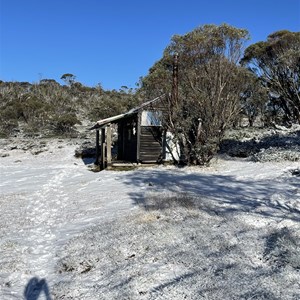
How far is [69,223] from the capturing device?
24.1 feet

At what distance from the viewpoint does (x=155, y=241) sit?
18.5ft

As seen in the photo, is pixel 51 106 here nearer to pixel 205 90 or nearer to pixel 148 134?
pixel 148 134

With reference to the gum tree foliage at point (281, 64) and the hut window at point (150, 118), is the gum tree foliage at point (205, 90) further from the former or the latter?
the gum tree foliage at point (281, 64)

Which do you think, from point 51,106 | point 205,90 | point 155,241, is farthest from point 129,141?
point 51,106

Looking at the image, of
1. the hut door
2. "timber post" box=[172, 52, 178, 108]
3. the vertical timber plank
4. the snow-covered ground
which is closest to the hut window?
the vertical timber plank

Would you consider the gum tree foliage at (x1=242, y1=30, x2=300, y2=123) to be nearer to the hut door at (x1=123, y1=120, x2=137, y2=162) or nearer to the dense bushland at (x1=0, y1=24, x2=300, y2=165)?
the dense bushland at (x1=0, y1=24, x2=300, y2=165)

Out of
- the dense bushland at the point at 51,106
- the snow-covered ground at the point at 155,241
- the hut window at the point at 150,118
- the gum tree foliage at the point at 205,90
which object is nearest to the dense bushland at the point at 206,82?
the gum tree foliage at the point at 205,90

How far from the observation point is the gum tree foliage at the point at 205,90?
14.6 metres

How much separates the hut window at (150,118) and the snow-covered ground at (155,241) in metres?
6.32

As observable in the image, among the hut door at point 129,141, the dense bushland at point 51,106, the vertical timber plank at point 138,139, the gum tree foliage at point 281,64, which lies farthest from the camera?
the dense bushland at point 51,106

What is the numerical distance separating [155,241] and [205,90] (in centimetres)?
1026

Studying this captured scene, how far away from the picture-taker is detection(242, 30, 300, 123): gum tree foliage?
28.4 m

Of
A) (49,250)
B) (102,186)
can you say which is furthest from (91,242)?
(102,186)

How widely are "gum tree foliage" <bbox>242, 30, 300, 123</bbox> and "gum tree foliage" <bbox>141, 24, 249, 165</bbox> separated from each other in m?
15.7
